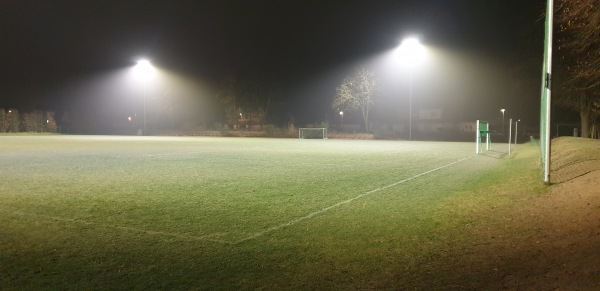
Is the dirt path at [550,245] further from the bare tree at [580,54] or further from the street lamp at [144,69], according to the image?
the street lamp at [144,69]

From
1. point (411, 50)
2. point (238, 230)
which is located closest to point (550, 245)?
point (238, 230)

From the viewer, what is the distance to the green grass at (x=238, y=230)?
4.86m

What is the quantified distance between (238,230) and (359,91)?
4790 cm

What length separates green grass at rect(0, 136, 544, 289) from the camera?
15.9 ft

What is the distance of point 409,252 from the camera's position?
5598 millimetres

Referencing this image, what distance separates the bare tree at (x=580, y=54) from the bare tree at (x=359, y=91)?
2250 cm

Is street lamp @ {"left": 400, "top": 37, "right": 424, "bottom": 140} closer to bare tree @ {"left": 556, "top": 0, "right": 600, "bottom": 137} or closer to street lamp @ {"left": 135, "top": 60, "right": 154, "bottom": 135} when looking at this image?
bare tree @ {"left": 556, "top": 0, "right": 600, "bottom": 137}

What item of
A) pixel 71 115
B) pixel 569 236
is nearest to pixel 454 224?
pixel 569 236

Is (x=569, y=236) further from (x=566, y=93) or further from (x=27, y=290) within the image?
(x=566, y=93)

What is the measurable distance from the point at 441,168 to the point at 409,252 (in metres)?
10.9

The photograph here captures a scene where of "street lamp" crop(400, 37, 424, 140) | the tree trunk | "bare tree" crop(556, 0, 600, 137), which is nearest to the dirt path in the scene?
"bare tree" crop(556, 0, 600, 137)

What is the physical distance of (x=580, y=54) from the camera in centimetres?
2312

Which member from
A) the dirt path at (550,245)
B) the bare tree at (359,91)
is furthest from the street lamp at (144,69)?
the dirt path at (550,245)

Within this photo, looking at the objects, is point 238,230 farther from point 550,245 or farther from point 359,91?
point 359,91
